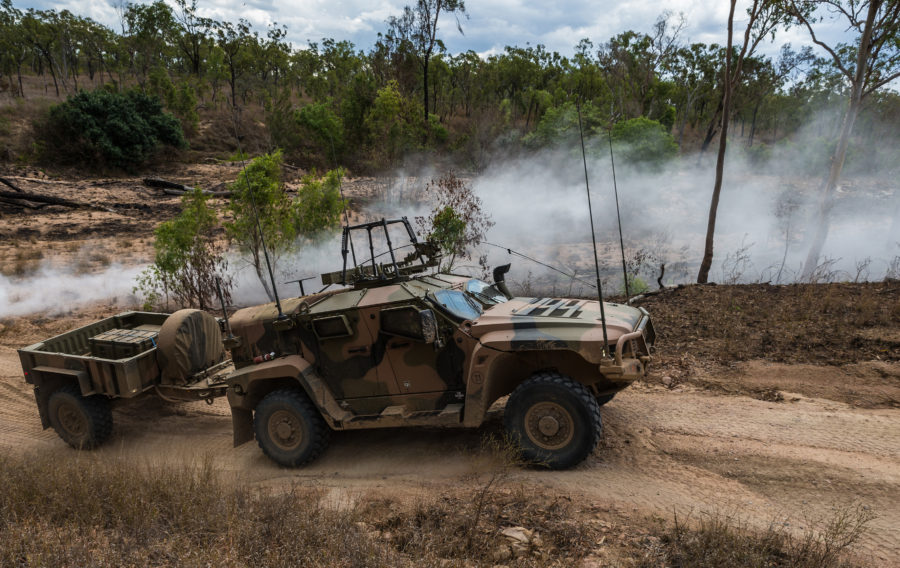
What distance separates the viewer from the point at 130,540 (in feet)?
14.6

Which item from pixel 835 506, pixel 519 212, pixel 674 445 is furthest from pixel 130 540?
pixel 519 212

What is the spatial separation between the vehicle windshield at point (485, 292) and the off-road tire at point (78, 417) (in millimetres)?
5556

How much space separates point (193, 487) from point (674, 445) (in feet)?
16.6

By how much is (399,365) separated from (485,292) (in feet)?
5.36

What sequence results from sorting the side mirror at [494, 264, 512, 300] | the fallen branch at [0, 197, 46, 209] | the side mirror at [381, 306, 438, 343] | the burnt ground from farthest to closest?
1. the fallen branch at [0, 197, 46, 209]
2. the burnt ground
3. the side mirror at [494, 264, 512, 300]
4. the side mirror at [381, 306, 438, 343]

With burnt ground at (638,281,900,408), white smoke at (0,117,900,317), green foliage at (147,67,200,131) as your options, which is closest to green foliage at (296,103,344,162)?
white smoke at (0,117,900,317)

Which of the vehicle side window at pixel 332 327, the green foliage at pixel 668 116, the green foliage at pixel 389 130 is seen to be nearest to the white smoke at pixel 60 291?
the vehicle side window at pixel 332 327

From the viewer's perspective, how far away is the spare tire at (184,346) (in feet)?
25.8

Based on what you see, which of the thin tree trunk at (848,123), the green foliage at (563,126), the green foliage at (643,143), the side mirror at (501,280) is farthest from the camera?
the green foliage at (563,126)

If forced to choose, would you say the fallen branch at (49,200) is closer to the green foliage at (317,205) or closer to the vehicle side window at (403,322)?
the green foliage at (317,205)

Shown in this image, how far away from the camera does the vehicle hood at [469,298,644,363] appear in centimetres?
556

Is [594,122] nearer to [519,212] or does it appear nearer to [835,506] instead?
[519,212]

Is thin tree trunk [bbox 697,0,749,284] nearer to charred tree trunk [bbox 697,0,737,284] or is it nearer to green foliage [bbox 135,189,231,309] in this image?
charred tree trunk [bbox 697,0,737,284]

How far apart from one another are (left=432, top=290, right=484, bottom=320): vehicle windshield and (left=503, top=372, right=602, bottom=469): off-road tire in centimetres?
106
